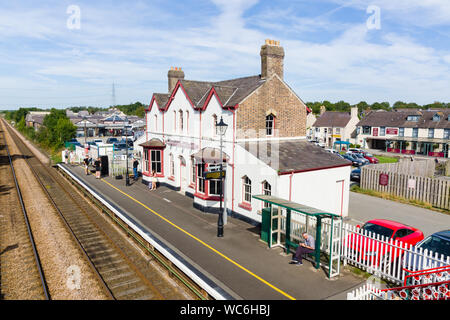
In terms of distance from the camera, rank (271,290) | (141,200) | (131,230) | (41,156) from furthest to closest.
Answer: (41,156) → (141,200) → (131,230) → (271,290)

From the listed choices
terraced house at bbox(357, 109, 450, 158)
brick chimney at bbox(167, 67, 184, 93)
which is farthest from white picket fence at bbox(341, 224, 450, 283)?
terraced house at bbox(357, 109, 450, 158)

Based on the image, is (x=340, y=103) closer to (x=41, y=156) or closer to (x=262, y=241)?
(x=41, y=156)

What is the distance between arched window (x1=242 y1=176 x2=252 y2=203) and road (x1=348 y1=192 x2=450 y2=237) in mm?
5965

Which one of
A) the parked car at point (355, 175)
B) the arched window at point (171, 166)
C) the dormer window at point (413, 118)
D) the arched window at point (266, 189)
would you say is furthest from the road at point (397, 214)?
the dormer window at point (413, 118)

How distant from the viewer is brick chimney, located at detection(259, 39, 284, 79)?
18.9 m

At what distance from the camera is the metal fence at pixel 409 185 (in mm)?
20031

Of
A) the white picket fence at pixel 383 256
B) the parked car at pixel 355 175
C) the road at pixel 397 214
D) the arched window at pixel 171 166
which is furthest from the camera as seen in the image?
the parked car at pixel 355 175

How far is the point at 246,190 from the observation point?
16969mm

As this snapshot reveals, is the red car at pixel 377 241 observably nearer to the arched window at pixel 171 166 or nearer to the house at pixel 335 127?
the arched window at pixel 171 166

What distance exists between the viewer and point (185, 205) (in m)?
19.8

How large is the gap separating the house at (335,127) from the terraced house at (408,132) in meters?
2.96

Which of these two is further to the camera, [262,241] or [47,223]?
[47,223]
